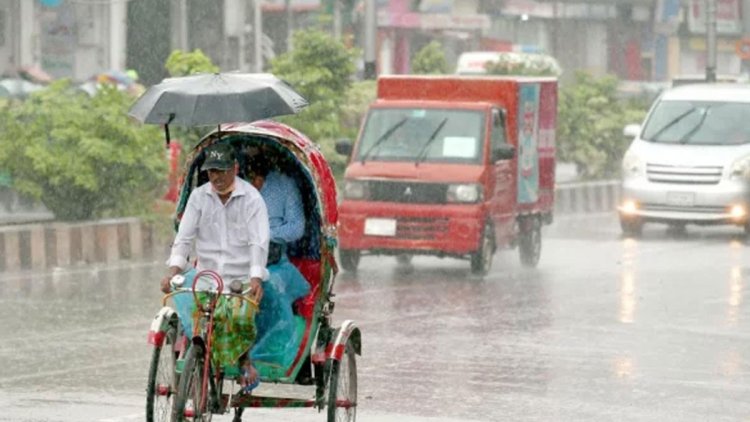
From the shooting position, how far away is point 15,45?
3944cm

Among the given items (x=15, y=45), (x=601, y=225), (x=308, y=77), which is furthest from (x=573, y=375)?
(x=15, y=45)

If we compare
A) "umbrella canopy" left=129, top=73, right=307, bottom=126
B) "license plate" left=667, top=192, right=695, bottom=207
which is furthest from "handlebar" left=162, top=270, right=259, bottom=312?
"license plate" left=667, top=192, right=695, bottom=207

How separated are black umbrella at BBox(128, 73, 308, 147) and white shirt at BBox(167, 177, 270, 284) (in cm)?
36

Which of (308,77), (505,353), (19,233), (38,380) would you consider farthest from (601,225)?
(38,380)

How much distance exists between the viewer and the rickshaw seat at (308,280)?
9875mm

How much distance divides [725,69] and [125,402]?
59.0 meters

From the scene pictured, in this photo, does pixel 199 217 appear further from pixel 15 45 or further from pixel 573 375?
pixel 15 45

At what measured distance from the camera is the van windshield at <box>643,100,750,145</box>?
85.9 feet

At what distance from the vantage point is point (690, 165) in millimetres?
25484

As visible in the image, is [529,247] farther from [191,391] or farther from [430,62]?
[191,391]

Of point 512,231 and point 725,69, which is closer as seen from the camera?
point 512,231

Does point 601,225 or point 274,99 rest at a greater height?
point 274,99

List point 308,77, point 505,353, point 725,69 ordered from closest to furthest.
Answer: point 505,353 < point 308,77 < point 725,69

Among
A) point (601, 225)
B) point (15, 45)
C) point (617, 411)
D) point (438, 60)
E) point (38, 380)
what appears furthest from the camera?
point (15, 45)
